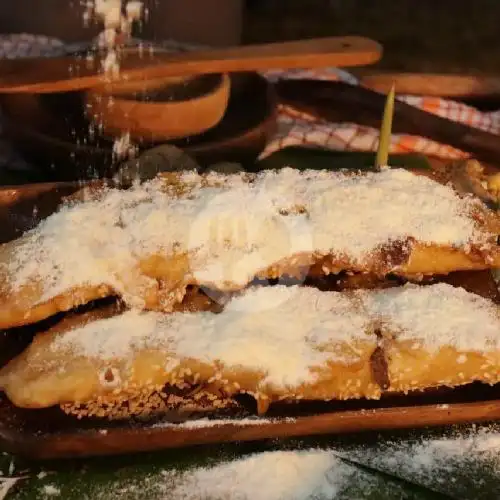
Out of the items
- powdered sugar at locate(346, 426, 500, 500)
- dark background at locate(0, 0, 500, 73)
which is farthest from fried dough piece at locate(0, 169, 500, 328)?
dark background at locate(0, 0, 500, 73)

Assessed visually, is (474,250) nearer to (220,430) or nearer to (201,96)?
(220,430)

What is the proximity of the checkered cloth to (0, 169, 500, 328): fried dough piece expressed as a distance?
556mm

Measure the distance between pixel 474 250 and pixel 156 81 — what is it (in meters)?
0.75

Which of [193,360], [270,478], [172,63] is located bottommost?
[270,478]

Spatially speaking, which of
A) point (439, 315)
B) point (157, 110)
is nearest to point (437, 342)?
point (439, 315)

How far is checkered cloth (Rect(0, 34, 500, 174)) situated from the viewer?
67.5 inches

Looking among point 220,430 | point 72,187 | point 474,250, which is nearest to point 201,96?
point 72,187

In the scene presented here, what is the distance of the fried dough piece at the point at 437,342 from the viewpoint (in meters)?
0.95

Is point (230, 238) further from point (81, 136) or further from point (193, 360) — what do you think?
point (81, 136)

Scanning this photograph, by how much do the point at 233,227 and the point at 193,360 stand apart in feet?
0.75

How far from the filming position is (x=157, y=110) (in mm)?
1402

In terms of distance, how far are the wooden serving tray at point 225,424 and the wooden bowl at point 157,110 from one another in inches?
21.5

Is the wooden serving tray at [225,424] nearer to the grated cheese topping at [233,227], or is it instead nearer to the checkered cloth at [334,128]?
the grated cheese topping at [233,227]

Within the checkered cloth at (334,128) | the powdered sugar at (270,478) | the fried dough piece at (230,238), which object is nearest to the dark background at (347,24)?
the checkered cloth at (334,128)
